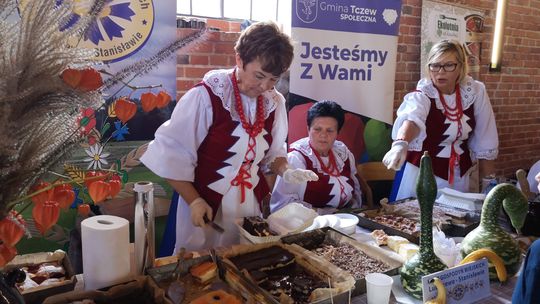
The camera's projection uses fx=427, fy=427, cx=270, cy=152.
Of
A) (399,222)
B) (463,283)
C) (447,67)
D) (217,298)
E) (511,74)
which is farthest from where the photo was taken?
(511,74)

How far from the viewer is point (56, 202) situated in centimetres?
76

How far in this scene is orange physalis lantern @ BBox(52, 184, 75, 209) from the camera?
777 mm

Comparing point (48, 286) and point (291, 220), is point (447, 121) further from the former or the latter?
point (48, 286)

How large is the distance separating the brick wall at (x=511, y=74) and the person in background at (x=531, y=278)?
3.07 m

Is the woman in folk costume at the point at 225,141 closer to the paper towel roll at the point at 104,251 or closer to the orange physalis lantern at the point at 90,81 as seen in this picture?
the paper towel roll at the point at 104,251

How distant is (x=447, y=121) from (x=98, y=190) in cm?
231

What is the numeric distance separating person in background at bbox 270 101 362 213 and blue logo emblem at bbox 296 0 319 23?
28.9 inches

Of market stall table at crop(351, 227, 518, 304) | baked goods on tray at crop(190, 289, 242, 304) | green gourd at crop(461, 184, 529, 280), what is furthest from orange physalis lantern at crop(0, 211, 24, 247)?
green gourd at crop(461, 184, 529, 280)

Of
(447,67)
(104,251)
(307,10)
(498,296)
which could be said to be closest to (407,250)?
(498,296)

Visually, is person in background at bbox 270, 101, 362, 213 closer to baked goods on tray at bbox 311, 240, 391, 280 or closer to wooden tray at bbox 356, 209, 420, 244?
wooden tray at bbox 356, 209, 420, 244

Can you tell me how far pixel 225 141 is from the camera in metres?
1.87

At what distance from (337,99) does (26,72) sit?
2791 mm

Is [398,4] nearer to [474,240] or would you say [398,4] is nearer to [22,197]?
[474,240]

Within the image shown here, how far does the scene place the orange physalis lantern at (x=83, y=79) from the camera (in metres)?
0.75
